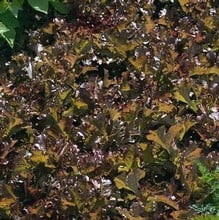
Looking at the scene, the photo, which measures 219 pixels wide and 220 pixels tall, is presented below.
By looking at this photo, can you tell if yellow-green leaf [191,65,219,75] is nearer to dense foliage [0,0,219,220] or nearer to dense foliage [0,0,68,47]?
dense foliage [0,0,219,220]

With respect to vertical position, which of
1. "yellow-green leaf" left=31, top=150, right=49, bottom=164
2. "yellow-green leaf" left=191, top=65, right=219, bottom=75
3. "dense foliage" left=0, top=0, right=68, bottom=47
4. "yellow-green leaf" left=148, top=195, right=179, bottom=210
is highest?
"dense foliage" left=0, top=0, right=68, bottom=47

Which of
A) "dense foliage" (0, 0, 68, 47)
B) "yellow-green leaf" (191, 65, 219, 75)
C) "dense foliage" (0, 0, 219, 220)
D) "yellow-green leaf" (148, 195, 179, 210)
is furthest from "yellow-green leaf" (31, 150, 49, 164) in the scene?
"yellow-green leaf" (191, 65, 219, 75)

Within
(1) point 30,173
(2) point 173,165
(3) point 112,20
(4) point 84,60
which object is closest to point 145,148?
(2) point 173,165

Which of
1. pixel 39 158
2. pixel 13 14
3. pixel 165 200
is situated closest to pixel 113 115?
pixel 39 158

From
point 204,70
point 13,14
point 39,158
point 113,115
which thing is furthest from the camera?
point 13,14

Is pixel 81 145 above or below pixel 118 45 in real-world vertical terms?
below

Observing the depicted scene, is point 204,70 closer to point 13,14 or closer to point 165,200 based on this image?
point 165,200

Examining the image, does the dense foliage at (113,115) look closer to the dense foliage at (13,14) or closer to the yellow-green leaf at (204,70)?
the yellow-green leaf at (204,70)

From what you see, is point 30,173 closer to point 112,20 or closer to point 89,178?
point 89,178
